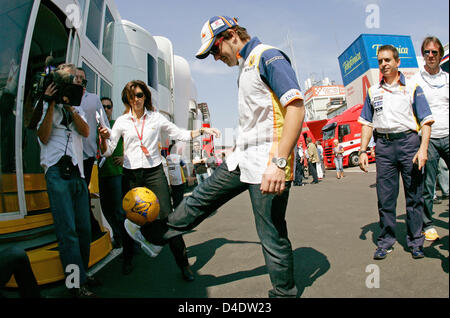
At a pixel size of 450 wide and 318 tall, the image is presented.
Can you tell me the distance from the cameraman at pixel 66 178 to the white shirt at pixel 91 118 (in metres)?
0.64

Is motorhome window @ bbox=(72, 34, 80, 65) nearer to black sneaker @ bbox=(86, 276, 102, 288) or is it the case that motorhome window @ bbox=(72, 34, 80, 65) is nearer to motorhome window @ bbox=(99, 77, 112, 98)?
motorhome window @ bbox=(99, 77, 112, 98)

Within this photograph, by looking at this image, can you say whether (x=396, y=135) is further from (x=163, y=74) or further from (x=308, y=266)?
(x=163, y=74)

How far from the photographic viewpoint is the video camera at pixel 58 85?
7.24ft

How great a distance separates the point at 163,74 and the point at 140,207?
13.4 m

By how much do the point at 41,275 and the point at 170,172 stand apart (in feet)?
8.16

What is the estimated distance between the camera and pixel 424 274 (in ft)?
7.39

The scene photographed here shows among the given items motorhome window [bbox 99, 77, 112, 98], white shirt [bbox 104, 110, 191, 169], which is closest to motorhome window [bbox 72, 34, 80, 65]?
motorhome window [bbox 99, 77, 112, 98]

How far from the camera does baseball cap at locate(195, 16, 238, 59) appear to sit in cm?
193

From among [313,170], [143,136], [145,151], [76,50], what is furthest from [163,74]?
[145,151]

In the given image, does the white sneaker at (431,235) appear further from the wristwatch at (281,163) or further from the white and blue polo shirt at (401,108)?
the wristwatch at (281,163)

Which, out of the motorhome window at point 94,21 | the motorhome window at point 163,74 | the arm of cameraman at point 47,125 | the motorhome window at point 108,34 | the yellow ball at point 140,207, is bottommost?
A: the yellow ball at point 140,207

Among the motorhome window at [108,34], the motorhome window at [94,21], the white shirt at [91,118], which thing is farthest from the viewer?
the motorhome window at [108,34]

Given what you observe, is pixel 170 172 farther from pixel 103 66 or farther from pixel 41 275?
pixel 103 66

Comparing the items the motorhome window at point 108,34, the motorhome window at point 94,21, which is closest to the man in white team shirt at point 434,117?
the motorhome window at point 94,21
